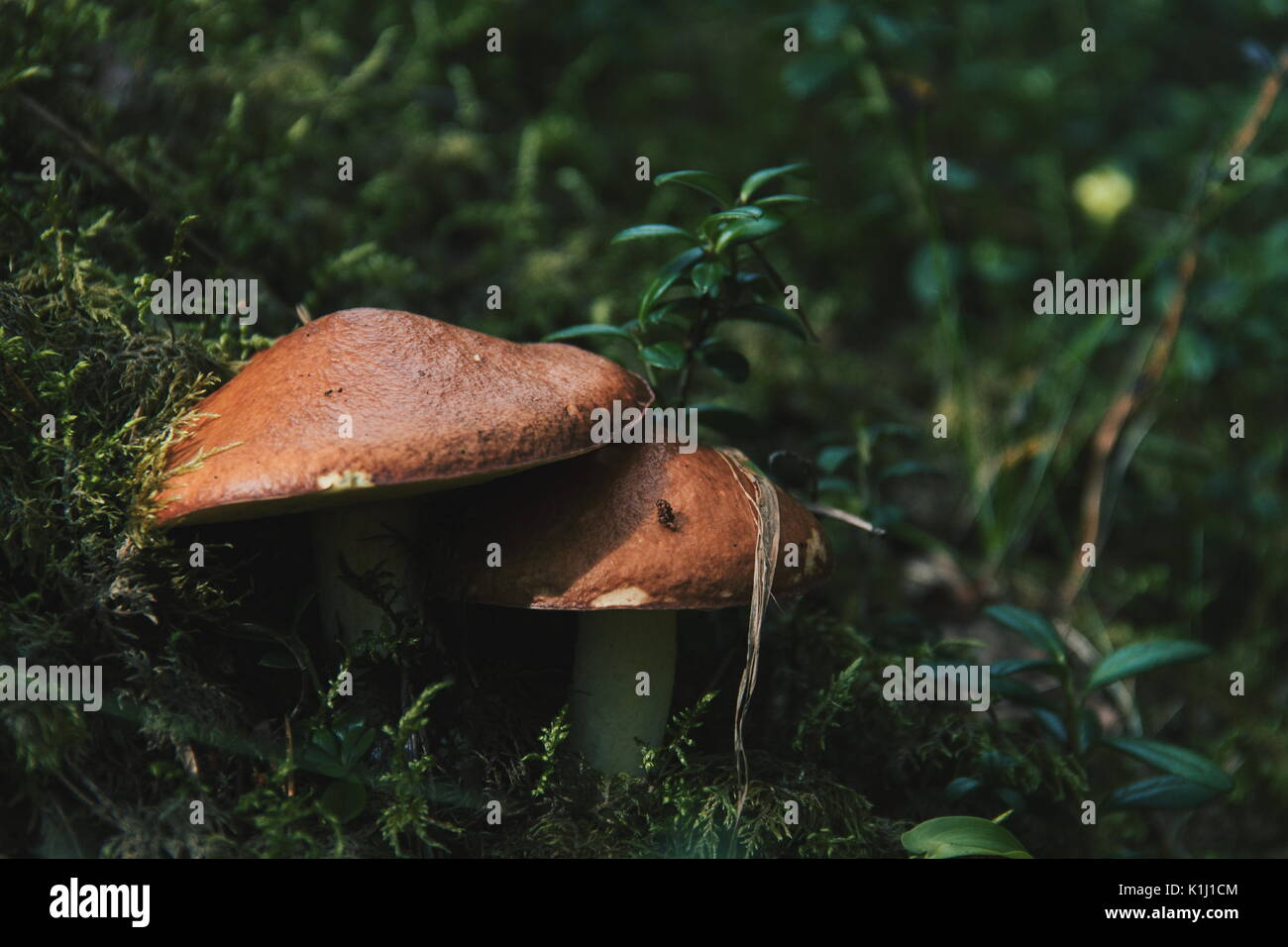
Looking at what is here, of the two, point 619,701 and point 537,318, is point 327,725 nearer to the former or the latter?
point 619,701

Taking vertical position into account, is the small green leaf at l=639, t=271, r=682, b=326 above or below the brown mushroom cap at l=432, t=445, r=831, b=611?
above

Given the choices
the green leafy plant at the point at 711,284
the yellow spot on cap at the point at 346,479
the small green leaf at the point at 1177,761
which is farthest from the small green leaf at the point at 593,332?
the small green leaf at the point at 1177,761

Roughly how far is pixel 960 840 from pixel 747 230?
132cm

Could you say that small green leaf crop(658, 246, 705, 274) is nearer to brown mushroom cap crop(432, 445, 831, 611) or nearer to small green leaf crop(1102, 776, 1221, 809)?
brown mushroom cap crop(432, 445, 831, 611)

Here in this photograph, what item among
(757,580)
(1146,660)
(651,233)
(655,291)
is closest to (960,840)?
(757,580)

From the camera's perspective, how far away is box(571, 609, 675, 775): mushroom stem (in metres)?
1.93

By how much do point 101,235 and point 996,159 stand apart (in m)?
4.21

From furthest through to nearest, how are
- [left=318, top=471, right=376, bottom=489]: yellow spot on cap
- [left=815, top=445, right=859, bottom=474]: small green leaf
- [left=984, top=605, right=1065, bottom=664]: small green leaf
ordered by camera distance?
[left=815, top=445, right=859, bottom=474]: small green leaf
[left=984, top=605, right=1065, bottom=664]: small green leaf
[left=318, top=471, right=376, bottom=489]: yellow spot on cap

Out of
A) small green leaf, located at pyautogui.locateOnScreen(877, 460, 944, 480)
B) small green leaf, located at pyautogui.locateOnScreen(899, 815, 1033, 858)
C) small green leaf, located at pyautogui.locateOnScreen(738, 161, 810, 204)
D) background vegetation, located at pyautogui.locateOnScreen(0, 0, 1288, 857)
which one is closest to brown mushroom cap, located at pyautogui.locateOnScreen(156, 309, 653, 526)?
background vegetation, located at pyautogui.locateOnScreen(0, 0, 1288, 857)

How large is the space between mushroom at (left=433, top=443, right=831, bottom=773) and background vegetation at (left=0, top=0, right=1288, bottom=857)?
13 centimetres

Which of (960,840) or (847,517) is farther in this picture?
(847,517)

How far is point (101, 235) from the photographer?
228cm

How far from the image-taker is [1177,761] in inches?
86.7

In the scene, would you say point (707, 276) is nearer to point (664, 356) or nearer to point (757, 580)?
point (664, 356)
